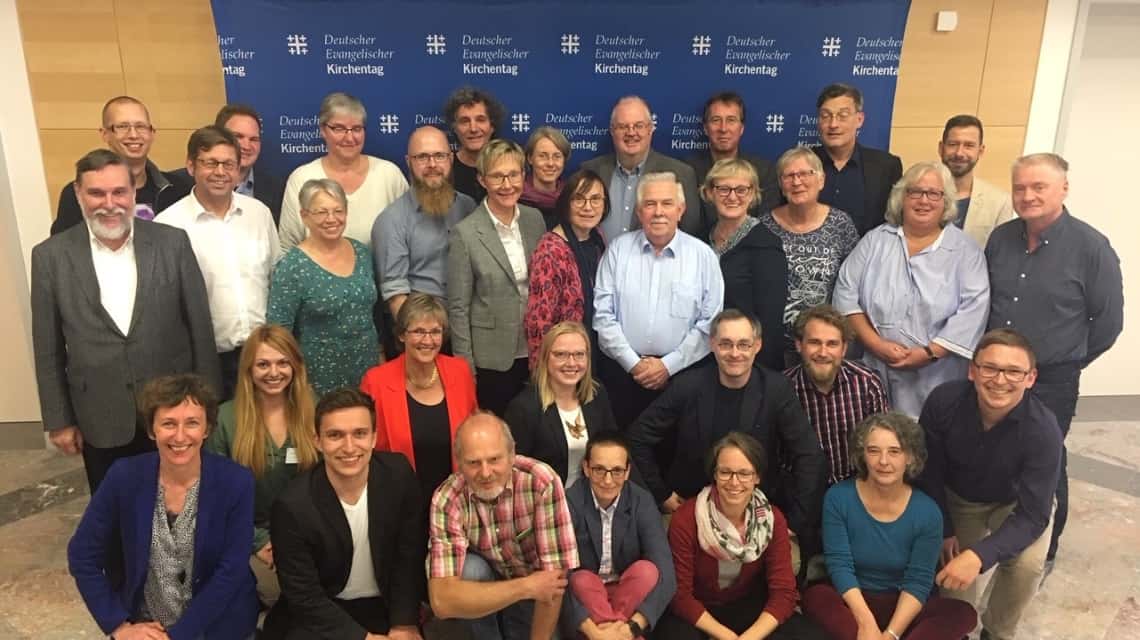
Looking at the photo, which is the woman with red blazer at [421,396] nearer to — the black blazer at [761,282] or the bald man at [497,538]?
the bald man at [497,538]

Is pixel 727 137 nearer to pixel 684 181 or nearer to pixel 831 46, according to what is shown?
pixel 684 181

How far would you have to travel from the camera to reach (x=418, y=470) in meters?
2.96

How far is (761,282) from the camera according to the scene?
3275 millimetres

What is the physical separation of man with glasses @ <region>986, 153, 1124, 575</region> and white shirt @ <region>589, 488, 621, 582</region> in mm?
1829

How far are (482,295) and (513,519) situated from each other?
1.03m

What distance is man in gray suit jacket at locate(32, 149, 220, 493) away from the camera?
2732mm

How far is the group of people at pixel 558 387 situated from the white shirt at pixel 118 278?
1cm

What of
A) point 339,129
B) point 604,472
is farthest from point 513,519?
point 339,129

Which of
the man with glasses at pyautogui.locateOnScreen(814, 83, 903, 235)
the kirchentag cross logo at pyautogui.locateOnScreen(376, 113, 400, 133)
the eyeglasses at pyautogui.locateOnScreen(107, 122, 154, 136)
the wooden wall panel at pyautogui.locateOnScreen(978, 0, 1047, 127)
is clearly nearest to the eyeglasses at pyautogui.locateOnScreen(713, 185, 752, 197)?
the man with glasses at pyautogui.locateOnScreen(814, 83, 903, 235)

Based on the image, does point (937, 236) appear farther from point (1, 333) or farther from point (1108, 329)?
point (1, 333)

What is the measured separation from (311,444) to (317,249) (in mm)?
788

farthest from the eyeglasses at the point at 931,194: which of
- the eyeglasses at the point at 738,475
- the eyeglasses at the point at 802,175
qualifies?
the eyeglasses at the point at 738,475

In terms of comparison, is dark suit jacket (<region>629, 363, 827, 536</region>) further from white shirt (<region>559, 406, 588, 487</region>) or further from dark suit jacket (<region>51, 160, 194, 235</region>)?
dark suit jacket (<region>51, 160, 194, 235</region>)

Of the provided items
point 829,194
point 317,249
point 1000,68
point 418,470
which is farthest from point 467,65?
point 1000,68
